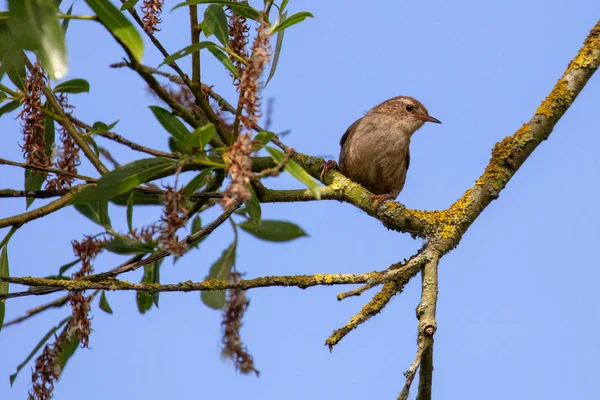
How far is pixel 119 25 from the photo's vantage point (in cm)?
263

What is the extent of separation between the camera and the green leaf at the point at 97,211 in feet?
11.9

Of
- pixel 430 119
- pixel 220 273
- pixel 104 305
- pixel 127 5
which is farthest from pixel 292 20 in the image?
pixel 430 119

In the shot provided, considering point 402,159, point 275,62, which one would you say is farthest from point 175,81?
point 402,159

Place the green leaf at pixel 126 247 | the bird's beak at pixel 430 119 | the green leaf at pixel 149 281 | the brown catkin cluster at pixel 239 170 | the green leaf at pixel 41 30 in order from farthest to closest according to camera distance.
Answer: the bird's beak at pixel 430 119
the green leaf at pixel 149 281
the green leaf at pixel 126 247
the brown catkin cluster at pixel 239 170
the green leaf at pixel 41 30

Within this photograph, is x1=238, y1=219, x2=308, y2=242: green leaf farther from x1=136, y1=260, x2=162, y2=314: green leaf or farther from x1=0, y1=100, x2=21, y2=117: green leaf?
x1=0, y1=100, x2=21, y2=117: green leaf

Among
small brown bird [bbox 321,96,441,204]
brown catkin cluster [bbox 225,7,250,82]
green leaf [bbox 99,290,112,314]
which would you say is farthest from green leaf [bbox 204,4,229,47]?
small brown bird [bbox 321,96,441,204]

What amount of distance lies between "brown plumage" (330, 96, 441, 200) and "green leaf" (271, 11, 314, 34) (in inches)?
97.6

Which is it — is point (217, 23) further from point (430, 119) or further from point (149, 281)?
point (430, 119)

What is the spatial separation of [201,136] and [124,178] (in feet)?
1.33

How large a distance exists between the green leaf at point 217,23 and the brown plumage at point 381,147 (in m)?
2.46

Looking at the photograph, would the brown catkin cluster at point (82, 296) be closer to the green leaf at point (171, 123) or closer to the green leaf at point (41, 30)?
the green leaf at point (171, 123)

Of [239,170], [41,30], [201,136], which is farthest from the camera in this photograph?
[201,136]

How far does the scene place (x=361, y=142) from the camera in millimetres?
6168

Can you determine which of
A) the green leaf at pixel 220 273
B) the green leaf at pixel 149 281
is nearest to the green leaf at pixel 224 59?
the green leaf at pixel 149 281
